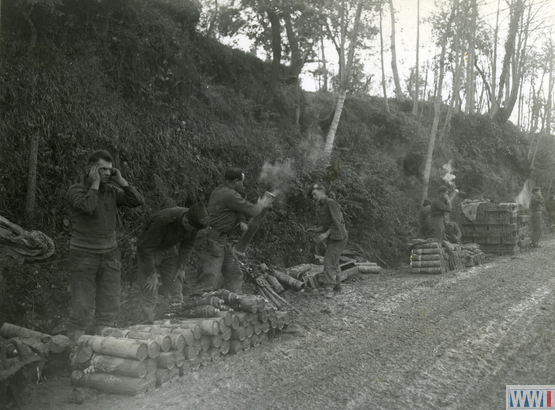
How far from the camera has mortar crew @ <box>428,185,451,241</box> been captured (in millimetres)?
Answer: 13164

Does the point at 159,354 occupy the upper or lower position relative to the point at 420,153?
lower

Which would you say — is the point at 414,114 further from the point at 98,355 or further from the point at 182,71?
the point at 98,355

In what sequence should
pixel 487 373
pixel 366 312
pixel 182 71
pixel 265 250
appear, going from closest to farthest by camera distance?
pixel 487 373
pixel 366 312
pixel 265 250
pixel 182 71

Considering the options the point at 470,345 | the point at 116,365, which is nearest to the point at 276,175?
the point at 470,345

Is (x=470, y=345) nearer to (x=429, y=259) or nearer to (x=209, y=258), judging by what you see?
(x=209, y=258)

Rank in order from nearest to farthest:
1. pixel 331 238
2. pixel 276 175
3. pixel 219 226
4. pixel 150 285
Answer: pixel 150 285 < pixel 219 226 < pixel 331 238 < pixel 276 175

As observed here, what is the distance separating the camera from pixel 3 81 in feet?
27.1

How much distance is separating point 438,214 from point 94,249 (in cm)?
1006

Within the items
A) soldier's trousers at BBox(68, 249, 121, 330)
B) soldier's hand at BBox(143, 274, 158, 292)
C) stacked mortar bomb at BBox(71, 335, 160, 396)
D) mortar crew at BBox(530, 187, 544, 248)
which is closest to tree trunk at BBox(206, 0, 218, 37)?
soldier's hand at BBox(143, 274, 158, 292)

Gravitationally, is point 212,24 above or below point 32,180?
above

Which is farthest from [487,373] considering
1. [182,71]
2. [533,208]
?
[533,208]

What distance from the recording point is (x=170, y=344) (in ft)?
16.8

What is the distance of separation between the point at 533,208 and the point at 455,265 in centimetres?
664

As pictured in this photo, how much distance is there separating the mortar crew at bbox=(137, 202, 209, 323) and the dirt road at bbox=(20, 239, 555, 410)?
4.66ft
